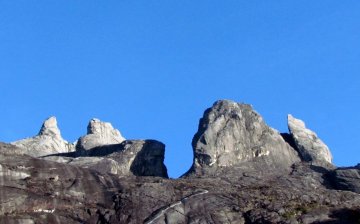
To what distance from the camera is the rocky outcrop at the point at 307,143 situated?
13088 cm

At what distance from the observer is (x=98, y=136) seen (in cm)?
14912

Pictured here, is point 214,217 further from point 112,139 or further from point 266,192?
point 112,139

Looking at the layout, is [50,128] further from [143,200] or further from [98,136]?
[143,200]

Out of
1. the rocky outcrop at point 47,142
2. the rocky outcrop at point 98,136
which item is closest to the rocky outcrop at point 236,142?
the rocky outcrop at point 98,136

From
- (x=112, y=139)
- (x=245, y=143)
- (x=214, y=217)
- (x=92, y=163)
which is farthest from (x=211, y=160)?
(x=112, y=139)

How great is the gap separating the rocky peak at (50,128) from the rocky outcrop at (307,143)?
150 ft

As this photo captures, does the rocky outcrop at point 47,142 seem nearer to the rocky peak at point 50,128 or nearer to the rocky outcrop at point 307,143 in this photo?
the rocky peak at point 50,128

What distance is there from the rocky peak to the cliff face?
99.2ft

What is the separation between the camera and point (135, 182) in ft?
361

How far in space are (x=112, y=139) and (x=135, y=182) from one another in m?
51.0

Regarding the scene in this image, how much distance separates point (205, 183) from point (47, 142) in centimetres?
5344

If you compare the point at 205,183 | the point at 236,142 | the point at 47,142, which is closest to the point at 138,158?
the point at 236,142

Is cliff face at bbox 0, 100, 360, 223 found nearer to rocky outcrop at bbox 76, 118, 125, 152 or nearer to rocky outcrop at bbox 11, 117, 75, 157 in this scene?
rocky outcrop at bbox 76, 118, 125, 152

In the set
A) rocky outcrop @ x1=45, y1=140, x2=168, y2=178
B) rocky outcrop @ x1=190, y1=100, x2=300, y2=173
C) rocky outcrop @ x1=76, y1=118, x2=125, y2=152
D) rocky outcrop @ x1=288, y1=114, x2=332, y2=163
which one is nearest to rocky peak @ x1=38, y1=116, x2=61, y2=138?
rocky outcrop @ x1=76, y1=118, x2=125, y2=152
